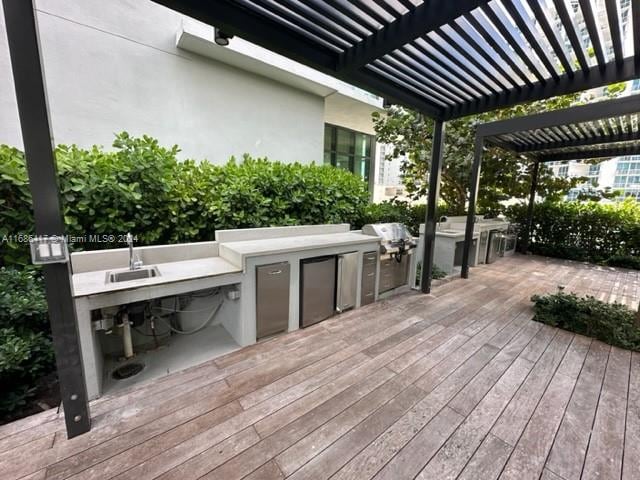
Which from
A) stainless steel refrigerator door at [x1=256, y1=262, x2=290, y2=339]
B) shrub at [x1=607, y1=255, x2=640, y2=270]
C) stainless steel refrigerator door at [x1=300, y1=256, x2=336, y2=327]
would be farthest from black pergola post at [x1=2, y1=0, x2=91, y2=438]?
shrub at [x1=607, y1=255, x2=640, y2=270]

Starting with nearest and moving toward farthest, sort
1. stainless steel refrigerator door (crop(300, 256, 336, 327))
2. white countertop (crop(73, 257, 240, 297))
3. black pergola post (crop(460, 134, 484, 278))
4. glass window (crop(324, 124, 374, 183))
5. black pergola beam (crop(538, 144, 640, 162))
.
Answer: white countertop (crop(73, 257, 240, 297)) → stainless steel refrigerator door (crop(300, 256, 336, 327)) → black pergola post (crop(460, 134, 484, 278)) → black pergola beam (crop(538, 144, 640, 162)) → glass window (crop(324, 124, 374, 183))

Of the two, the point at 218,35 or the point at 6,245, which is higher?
the point at 218,35

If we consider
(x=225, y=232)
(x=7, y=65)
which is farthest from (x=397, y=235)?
(x=7, y=65)

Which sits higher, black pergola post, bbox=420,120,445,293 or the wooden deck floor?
black pergola post, bbox=420,120,445,293

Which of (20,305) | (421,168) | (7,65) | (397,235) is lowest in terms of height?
(20,305)

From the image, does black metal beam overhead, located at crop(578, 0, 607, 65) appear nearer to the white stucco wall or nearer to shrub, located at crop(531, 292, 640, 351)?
shrub, located at crop(531, 292, 640, 351)

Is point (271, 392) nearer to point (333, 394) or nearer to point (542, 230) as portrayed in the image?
point (333, 394)

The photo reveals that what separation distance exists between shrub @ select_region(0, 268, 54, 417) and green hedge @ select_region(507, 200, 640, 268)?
32.6 feet

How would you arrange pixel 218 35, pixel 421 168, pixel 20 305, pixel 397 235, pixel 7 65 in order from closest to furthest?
1. pixel 20 305
2. pixel 218 35
3. pixel 7 65
4. pixel 397 235
5. pixel 421 168

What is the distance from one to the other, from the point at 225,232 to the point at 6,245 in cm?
186

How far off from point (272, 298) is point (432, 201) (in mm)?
2976

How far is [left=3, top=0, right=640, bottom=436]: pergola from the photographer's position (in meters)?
1.42

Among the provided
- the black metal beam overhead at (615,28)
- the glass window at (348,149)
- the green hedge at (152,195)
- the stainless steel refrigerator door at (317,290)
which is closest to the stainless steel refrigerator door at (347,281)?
the stainless steel refrigerator door at (317,290)

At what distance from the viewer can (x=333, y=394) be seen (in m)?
2.09
